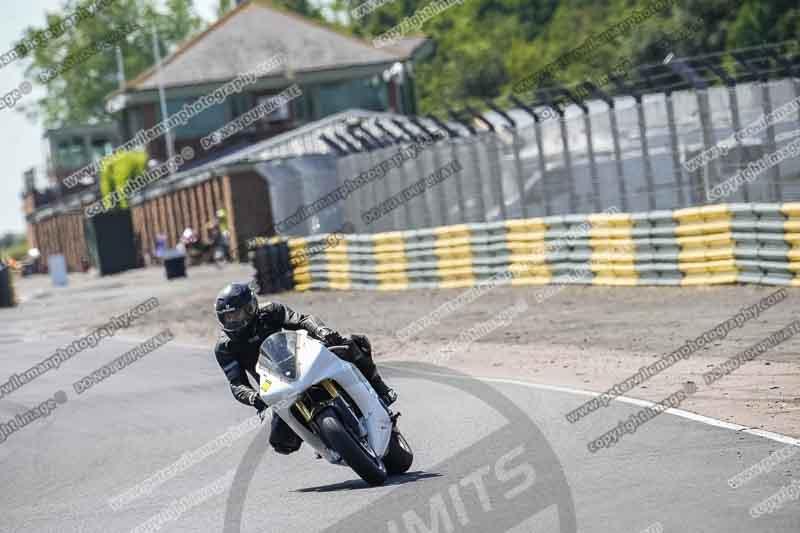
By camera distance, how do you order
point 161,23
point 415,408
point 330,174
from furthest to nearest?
point 161,23, point 330,174, point 415,408

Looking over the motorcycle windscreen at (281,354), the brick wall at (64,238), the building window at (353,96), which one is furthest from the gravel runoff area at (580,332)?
the brick wall at (64,238)

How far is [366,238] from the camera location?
94.3 ft

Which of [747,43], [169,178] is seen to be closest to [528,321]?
[169,178]

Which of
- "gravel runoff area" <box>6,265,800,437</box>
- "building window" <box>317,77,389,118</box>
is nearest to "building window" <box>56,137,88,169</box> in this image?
"building window" <box>317,77,389,118</box>

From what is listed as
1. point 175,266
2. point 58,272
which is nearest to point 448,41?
point 58,272

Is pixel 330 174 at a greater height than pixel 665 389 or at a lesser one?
greater

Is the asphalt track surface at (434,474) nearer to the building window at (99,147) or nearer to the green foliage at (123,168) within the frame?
the green foliage at (123,168)

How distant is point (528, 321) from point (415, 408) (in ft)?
23.5

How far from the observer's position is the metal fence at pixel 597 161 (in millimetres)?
20281

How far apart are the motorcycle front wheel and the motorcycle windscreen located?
0.34 metres

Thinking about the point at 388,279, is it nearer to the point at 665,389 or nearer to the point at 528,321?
the point at 528,321

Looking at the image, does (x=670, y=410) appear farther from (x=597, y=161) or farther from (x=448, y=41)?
(x=448, y=41)

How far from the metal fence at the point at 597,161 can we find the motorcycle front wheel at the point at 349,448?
11325 millimetres

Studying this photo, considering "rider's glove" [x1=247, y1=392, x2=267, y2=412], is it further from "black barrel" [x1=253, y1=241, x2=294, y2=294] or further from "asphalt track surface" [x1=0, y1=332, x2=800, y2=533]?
"black barrel" [x1=253, y1=241, x2=294, y2=294]
